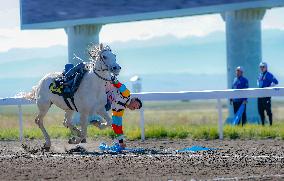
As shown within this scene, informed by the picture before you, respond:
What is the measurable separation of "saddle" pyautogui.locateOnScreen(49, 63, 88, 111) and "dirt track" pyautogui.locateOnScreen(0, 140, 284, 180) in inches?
41.9

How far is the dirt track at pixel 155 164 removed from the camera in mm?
10602

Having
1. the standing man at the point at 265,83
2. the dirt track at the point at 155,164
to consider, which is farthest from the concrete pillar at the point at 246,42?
the dirt track at the point at 155,164

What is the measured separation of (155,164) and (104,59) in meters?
3.16

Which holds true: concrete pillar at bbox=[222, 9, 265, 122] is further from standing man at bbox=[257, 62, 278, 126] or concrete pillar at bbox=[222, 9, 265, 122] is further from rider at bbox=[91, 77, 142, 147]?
rider at bbox=[91, 77, 142, 147]

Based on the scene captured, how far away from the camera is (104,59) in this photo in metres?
14.6

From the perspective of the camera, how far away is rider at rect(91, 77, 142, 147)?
14.9 meters

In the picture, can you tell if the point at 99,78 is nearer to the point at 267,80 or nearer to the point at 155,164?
the point at 155,164

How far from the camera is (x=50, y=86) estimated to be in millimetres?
15680

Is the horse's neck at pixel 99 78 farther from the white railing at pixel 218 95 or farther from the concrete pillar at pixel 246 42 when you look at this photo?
the concrete pillar at pixel 246 42

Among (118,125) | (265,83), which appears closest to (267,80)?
(265,83)

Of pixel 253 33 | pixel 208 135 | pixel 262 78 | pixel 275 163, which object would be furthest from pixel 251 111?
pixel 275 163

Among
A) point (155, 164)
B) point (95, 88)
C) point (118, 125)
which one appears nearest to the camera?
point (155, 164)

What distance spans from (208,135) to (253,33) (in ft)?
32.1

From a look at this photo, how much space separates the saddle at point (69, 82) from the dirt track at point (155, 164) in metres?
1.06
